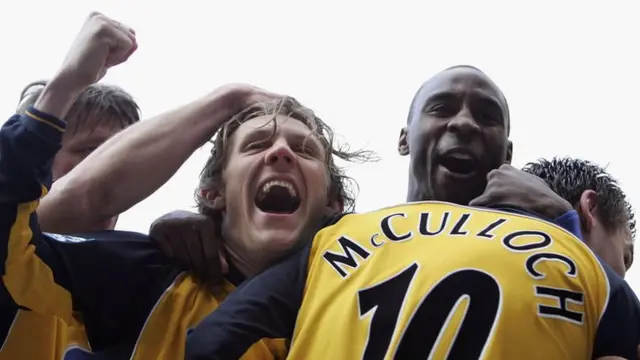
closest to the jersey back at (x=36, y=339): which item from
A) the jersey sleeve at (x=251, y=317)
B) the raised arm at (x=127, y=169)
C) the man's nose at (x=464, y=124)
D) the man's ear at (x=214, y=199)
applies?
the raised arm at (x=127, y=169)

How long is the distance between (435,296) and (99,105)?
1.46 meters

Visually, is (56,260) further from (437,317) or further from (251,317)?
(437,317)

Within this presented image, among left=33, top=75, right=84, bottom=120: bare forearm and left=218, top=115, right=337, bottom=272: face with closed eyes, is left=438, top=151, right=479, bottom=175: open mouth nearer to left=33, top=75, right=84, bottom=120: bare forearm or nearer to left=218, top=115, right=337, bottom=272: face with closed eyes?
left=218, top=115, right=337, bottom=272: face with closed eyes

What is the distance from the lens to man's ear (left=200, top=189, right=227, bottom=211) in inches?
84.7

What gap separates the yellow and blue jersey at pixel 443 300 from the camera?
1.45 metres

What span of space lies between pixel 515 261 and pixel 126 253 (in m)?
0.85

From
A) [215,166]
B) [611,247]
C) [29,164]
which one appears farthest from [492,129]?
[29,164]

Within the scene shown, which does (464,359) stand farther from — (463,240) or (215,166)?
(215,166)

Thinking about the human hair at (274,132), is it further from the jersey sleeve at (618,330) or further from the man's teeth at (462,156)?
the jersey sleeve at (618,330)

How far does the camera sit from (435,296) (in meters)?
1.48

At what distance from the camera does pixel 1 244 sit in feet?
5.27

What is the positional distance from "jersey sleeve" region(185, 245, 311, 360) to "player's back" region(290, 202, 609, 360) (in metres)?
0.06

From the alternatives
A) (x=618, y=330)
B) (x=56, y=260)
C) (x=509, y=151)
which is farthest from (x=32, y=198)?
(x=509, y=151)

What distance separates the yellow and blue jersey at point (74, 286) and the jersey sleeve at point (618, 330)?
617 millimetres
